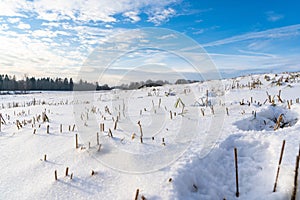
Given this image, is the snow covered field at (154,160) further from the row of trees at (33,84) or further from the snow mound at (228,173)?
the row of trees at (33,84)

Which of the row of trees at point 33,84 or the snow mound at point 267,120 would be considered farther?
the row of trees at point 33,84

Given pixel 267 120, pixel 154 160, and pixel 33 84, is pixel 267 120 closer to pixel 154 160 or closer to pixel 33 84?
pixel 154 160

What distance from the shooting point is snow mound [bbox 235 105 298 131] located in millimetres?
3444

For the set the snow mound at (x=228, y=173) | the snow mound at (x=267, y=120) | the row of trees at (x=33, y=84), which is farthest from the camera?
the row of trees at (x=33, y=84)

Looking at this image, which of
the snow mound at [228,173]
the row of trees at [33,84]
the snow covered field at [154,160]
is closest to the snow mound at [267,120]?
the snow covered field at [154,160]

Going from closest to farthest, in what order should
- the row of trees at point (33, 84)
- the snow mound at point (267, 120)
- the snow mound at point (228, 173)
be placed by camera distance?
the snow mound at point (228, 173), the snow mound at point (267, 120), the row of trees at point (33, 84)

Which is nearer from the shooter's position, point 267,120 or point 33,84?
point 267,120

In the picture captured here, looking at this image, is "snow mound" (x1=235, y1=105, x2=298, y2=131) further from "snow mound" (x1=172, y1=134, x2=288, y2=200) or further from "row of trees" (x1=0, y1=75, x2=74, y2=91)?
"row of trees" (x1=0, y1=75, x2=74, y2=91)

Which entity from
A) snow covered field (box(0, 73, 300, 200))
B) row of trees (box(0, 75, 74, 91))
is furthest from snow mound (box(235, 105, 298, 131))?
row of trees (box(0, 75, 74, 91))

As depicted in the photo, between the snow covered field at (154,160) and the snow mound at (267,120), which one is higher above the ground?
the snow mound at (267,120)

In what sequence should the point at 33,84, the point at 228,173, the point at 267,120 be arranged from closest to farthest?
the point at 228,173 → the point at 267,120 → the point at 33,84

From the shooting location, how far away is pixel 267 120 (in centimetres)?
367

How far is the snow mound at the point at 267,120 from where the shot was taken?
3.44 m

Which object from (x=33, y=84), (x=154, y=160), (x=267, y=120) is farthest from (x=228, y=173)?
(x=33, y=84)
